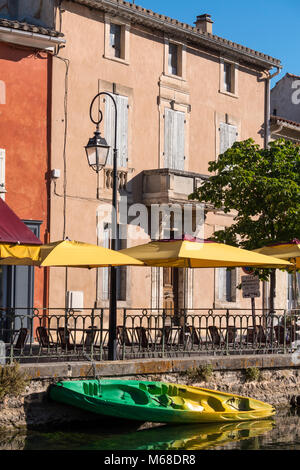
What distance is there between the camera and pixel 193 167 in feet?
94.0

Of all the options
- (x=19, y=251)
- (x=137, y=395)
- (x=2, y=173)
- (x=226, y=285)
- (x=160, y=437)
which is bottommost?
(x=160, y=437)

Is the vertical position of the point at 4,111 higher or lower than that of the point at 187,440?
higher

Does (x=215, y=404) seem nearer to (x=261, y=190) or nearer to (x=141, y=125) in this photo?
(x=261, y=190)

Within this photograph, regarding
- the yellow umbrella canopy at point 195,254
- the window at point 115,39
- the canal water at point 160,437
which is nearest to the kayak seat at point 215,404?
the canal water at point 160,437

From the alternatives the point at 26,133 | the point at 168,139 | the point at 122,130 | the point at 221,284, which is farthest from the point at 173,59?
the point at 221,284

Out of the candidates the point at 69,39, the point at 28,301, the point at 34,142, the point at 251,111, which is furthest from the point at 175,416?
the point at 251,111

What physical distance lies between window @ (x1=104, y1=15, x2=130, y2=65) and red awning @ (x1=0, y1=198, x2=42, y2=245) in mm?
11884

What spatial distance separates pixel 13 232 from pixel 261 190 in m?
9.62

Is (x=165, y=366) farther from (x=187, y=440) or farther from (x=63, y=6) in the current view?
(x=63, y=6)

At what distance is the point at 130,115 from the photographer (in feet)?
87.0

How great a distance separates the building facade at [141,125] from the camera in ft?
80.8

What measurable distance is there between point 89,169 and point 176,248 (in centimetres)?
783

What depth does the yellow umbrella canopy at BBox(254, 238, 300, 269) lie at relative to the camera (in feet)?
66.7

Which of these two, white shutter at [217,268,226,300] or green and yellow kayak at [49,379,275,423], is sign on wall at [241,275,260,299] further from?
white shutter at [217,268,226,300]
